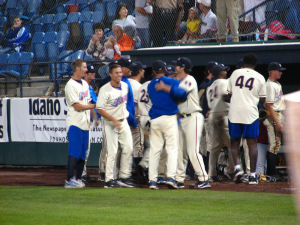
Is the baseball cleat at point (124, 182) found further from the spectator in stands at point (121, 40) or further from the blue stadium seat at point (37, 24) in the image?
the blue stadium seat at point (37, 24)

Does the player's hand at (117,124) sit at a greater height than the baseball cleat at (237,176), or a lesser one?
greater

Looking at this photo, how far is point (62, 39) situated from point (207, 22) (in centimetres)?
443

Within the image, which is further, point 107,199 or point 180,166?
point 180,166

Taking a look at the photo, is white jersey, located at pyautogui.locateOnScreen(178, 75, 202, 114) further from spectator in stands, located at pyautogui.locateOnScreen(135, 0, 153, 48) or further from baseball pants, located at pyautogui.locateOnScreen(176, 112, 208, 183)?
spectator in stands, located at pyautogui.locateOnScreen(135, 0, 153, 48)

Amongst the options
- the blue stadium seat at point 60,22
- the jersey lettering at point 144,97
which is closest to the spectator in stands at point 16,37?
the blue stadium seat at point 60,22

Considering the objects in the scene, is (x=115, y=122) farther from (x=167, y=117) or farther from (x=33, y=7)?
(x=33, y=7)

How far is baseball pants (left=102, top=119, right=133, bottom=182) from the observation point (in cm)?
962

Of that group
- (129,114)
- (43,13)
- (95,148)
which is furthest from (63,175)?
(43,13)

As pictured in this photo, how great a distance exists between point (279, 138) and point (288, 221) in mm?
4678

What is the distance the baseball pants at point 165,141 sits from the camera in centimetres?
925

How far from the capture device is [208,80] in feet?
36.1

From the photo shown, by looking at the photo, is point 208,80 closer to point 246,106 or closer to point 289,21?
point 246,106

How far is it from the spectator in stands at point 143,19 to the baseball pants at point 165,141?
15.0 feet

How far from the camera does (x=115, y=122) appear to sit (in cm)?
948
